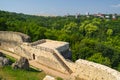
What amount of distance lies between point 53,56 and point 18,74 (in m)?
4.82

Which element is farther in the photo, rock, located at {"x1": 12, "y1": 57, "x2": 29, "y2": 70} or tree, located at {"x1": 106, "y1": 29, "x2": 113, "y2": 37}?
tree, located at {"x1": 106, "y1": 29, "x2": 113, "y2": 37}

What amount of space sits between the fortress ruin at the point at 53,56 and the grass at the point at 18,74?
2664mm

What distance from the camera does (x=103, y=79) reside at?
16.1 m

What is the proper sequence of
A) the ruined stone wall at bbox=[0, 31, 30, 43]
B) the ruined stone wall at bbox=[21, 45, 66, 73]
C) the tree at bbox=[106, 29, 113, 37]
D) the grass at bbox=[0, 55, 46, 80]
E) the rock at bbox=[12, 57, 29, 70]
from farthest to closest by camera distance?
the tree at bbox=[106, 29, 113, 37]
the ruined stone wall at bbox=[0, 31, 30, 43]
the ruined stone wall at bbox=[21, 45, 66, 73]
the rock at bbox=[12, 57, 29, 70]
the grass at bbox=[0, 55, 46, 80]

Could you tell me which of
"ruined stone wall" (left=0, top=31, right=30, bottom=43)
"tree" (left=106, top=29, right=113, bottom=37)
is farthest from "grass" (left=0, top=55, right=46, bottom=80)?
"tree" (left=106, top=29, right=113, bottom=37)

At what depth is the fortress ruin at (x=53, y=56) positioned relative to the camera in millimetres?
17000

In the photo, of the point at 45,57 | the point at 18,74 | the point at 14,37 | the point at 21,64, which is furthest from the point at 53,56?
the point at 14,37

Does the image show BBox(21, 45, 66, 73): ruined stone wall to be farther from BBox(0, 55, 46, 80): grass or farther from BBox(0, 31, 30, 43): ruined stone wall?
BBox(0, 55, 46, 80): grass

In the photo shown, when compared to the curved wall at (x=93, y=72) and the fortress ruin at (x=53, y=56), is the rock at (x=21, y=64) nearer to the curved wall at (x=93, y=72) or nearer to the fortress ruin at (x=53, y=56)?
the fortress ruin at (x=53, y=56)

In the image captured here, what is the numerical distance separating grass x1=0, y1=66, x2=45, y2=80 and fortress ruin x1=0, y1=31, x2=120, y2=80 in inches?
105

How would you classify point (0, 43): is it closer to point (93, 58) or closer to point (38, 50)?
point (38, 50)

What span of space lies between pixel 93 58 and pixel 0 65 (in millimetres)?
14898

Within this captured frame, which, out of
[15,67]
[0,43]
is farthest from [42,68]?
[0,43]

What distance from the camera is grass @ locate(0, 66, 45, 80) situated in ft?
62.1
